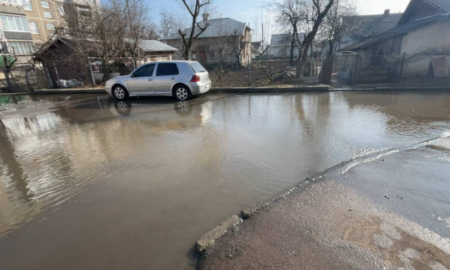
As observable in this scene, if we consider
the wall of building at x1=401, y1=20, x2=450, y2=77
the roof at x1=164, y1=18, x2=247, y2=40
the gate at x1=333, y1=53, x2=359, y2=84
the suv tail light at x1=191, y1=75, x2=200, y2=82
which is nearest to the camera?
the suv tail light at x1=191, y1=75, x2=200, y2=82

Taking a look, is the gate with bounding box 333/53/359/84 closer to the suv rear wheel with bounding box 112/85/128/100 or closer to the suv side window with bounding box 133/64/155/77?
the suv side window with bounding box 133/64/155/77

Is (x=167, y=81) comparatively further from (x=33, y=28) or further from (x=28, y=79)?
(x=33, y=28)

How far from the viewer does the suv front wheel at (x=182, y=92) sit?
9.11 metres

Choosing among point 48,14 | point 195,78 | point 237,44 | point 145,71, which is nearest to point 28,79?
point 145,71

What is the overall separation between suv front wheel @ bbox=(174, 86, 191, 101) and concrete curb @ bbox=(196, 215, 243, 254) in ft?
23.9

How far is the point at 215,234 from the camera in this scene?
2.33 metres

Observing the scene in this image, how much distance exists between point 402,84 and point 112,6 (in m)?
18.0

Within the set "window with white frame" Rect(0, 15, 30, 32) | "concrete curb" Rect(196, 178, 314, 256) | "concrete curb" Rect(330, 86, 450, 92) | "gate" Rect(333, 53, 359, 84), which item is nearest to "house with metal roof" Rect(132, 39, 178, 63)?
"gate" Rect(333, 53, 359, 84)

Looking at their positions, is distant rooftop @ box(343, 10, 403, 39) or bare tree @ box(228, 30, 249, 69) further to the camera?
distant rooftop @ box(343, 10, 403, 39)

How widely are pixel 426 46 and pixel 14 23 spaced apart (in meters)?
51.3

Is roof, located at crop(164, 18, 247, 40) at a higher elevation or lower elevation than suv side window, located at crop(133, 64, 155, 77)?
higher

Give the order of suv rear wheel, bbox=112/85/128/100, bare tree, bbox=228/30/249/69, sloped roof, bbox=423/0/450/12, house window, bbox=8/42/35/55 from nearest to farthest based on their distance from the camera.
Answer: suv rear wheel, bbox=112/85/128/100, sloped roof, bbox=423/0/450/12, bare tree, bbox=228/30/249/69, house window, bbox=8/42/35/55

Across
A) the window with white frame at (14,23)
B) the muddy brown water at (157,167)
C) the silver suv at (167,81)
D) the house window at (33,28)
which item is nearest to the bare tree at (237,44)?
the silver suv at (167,81)

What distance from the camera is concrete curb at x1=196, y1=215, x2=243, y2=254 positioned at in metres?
2.19
